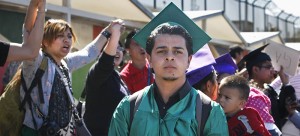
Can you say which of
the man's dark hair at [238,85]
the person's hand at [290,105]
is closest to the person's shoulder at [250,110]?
the man's dark hair at [238,85]

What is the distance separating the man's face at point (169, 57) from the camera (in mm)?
2809

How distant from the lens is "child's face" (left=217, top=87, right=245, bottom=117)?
383 cm

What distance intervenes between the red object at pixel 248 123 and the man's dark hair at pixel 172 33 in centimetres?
93

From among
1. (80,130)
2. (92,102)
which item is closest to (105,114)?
(92,102)

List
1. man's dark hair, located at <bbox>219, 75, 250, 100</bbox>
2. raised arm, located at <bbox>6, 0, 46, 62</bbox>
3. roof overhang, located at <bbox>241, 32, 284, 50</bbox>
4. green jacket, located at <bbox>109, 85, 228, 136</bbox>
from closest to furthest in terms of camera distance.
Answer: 1. green jacket, located at <bbox>109, 85, 228, 136</bbox>
2. raised arm, located at <bbox>6, 0, 46, 62</bbox>
3. man's dark hair, located at <bbox>219, 75, 250, 100</bbox>
4. roof overhang, located at <bbox>241, 32, 284, 50</bbox>

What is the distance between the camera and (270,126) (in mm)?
4129

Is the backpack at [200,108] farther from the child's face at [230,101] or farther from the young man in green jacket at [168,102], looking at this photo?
the child's face at [230,101]

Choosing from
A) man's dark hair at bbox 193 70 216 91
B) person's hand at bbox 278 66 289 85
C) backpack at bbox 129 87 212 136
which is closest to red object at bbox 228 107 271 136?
man's dark hair at bbox 193 70 216 91

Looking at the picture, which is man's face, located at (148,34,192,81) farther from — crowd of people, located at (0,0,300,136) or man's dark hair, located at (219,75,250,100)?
man's dark hair, located at (219,75,250,100)

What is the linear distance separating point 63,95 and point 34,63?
11.7 inches

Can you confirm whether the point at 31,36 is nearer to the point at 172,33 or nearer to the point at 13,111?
the point at 13,111

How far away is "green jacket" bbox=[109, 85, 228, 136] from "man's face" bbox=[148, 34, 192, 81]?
14 cm

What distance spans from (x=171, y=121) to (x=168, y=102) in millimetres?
140

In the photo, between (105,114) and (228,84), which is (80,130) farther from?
(228,84)
